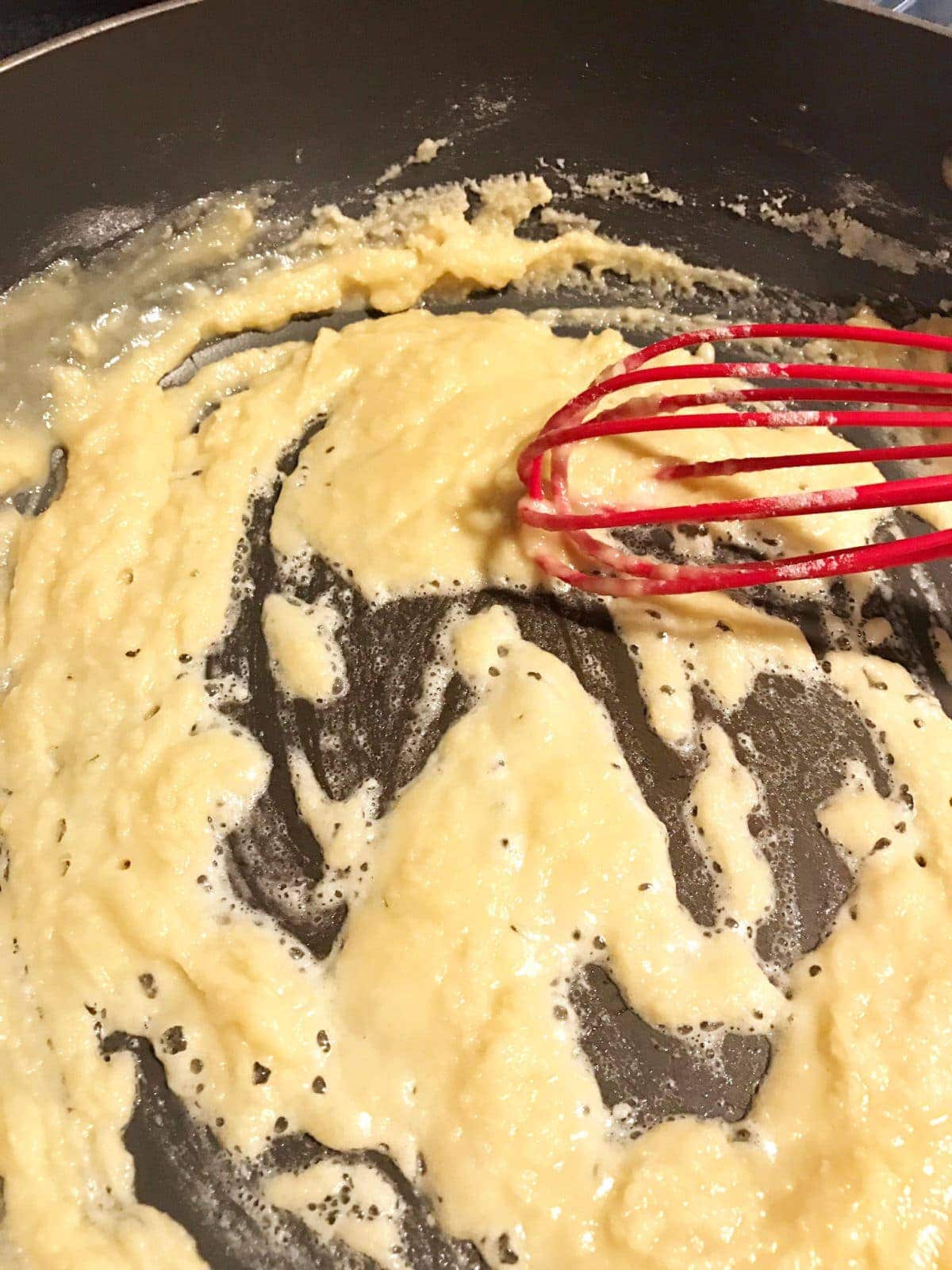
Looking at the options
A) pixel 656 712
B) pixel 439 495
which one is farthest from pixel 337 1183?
pixel 439 495

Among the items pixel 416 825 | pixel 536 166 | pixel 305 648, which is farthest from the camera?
pixel 536 166

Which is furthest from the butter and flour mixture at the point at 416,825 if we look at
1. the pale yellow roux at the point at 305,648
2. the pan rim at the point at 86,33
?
the pan rim at the point at 86,33

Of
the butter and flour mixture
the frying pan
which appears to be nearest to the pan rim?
the frying pan

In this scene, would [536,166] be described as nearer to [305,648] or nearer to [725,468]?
[725,468]

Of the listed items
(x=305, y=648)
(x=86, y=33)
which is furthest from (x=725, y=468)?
(x=86, y=33)

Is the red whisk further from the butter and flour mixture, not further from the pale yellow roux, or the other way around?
the pale yellow roux
